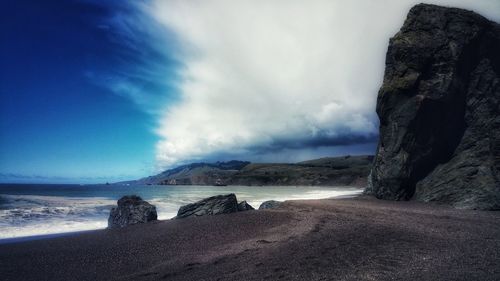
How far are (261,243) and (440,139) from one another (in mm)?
22539

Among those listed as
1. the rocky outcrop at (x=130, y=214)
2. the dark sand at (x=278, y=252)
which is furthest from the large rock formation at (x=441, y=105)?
the rocky outcrop at (x=130, y=214)

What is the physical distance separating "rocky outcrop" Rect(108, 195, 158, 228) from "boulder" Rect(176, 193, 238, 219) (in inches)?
72.1

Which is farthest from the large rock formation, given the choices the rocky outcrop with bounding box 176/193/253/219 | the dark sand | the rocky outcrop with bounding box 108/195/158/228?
the rocky outcrop with bounding box 108/195/158/228

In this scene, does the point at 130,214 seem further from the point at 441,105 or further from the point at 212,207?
the point at 441,105

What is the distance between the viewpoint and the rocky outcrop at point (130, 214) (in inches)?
808

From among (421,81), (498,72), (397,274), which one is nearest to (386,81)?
(421,81)

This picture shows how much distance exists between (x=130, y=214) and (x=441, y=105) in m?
25.1

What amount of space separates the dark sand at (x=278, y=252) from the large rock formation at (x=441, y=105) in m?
10.5

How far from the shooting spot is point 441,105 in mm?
28453

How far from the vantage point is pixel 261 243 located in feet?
42.2

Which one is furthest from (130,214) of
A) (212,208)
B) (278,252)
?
(278,252)

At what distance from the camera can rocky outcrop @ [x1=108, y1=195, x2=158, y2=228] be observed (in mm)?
20531

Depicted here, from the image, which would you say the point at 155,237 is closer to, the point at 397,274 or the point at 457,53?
the point at 397,274

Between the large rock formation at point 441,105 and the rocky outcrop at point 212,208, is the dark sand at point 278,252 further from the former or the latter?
the large rock formation at point 441,105
